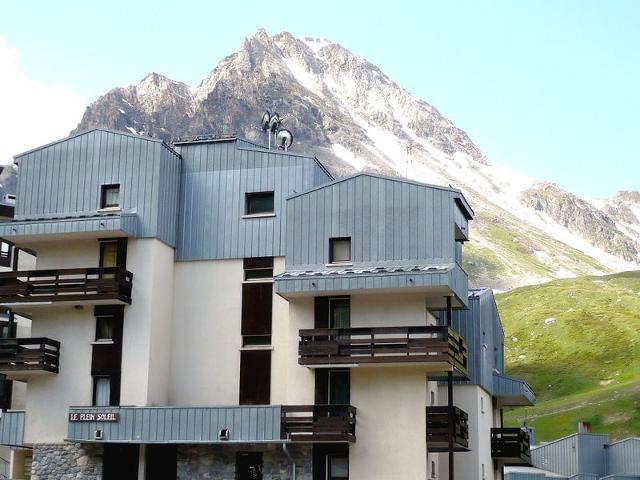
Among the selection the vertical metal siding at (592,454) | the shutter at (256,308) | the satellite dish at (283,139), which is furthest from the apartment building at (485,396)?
the vertical metal siding at (592,454)

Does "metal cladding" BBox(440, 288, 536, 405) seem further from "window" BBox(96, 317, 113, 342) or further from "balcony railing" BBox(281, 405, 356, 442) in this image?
"window" BBox(96, 317, 113, 342)

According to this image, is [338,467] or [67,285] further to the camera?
[67,285]

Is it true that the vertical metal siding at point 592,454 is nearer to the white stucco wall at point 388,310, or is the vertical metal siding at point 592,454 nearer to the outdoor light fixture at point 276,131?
the outdoor light fixture at point 276,131

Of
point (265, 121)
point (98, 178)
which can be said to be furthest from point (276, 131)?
point (98, 178)

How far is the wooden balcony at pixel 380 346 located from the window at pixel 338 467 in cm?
377

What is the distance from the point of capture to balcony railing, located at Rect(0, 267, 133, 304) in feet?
149

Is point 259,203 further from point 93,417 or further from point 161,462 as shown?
point 161,462

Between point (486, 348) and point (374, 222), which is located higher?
point (374, 222)

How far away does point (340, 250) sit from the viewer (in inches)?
1783

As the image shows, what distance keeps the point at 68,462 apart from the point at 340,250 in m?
14.2

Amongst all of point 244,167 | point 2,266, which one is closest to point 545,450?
point 2,266

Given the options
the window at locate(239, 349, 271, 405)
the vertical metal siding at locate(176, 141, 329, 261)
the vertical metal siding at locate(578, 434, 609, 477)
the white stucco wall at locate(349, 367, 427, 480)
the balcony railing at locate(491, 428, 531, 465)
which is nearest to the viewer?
the white stucco wall at locate(349, 367, 427, 480)

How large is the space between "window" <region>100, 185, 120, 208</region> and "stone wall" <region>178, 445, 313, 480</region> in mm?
11034

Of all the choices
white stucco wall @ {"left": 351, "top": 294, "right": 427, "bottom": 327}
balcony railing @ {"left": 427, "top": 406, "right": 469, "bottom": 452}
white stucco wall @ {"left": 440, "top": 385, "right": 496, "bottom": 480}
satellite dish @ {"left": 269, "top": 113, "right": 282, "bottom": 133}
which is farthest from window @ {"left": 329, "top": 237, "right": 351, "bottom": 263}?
white stucco wall @ {"left": 440, "top": 385, "right": 496, "bottom": 480}
